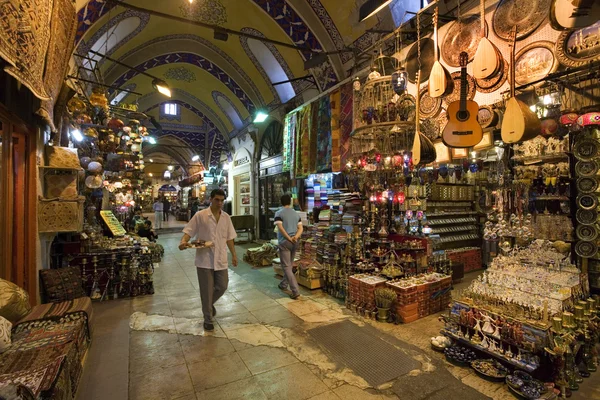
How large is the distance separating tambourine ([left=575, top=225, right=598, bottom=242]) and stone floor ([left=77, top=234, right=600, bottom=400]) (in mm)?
1574

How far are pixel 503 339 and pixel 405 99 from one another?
9.79ft

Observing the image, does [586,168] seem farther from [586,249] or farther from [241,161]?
[241,161]

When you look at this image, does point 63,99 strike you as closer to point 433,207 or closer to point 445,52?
point 445,52

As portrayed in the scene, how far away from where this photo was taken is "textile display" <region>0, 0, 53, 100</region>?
1.93 metres

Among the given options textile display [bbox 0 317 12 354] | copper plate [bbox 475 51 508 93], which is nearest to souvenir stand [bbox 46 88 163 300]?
textile display [bbox 0 317 12 354]

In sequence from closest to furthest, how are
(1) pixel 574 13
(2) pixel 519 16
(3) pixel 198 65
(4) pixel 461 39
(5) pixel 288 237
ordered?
(1) pixel 574 13
(2) pixel 519 16
(4) pixel 461 39
(5) pixel 288 237
(3) pixel 198 65

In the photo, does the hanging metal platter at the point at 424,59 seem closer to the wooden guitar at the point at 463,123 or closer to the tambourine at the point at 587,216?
the wooden guitar at the point at 463,123

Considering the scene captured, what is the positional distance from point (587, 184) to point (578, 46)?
1533 millimetres

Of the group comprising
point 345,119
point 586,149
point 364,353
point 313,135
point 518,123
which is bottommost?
point 364,353

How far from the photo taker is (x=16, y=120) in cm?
307

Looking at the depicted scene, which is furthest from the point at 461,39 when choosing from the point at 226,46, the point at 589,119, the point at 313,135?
the point at 226,46

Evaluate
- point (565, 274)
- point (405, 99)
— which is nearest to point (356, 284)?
point (565, 274)

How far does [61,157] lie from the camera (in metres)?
3.94

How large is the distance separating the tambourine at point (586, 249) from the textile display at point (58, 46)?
6.03m
